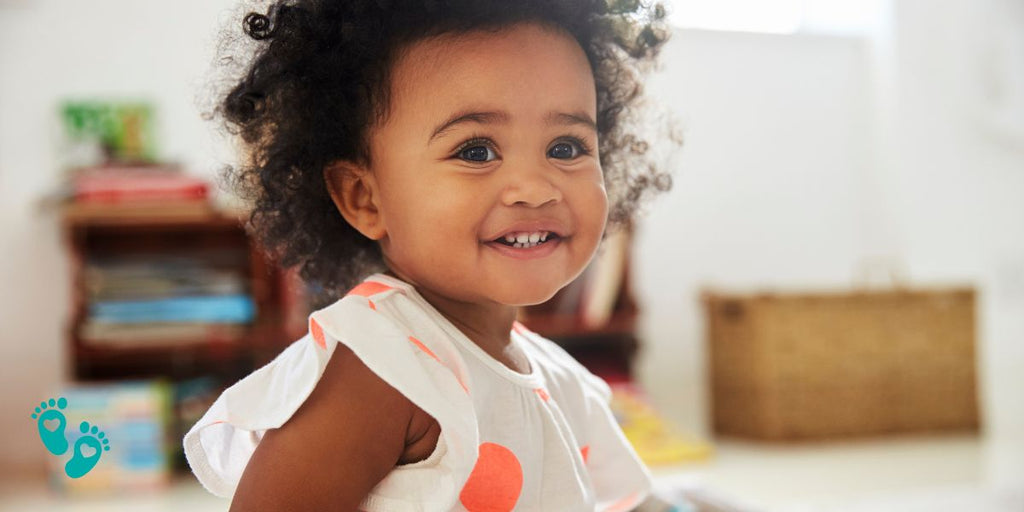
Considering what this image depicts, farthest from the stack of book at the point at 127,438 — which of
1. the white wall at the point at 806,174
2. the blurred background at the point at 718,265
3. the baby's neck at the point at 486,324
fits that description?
the baby's neck at the point at 486,324

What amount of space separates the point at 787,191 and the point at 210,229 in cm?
174

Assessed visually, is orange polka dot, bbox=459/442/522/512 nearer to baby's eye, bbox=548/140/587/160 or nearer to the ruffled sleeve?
the ruffled sleeve

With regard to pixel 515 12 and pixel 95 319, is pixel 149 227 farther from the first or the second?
pixel 515 12

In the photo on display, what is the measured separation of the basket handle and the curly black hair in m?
2.11

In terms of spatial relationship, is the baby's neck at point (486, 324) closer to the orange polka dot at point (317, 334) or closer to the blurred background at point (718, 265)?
the orange polka dot at point (317, 334)

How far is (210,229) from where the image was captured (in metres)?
2.55

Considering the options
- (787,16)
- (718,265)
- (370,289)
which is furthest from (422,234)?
(787,16)

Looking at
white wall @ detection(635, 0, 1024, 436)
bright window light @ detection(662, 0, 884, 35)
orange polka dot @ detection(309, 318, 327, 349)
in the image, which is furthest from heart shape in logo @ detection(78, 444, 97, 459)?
bright window light @ detection(662, 0, 884, 35)

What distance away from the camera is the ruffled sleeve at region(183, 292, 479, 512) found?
543 millimetres

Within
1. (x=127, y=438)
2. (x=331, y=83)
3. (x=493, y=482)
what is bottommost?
(x=127, y=438)

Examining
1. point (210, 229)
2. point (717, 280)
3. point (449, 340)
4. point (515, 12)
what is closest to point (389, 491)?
point (449, 340)

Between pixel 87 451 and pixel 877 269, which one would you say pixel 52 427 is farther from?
pixel 877 269

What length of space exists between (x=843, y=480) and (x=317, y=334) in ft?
5.57

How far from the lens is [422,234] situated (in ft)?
2.02
